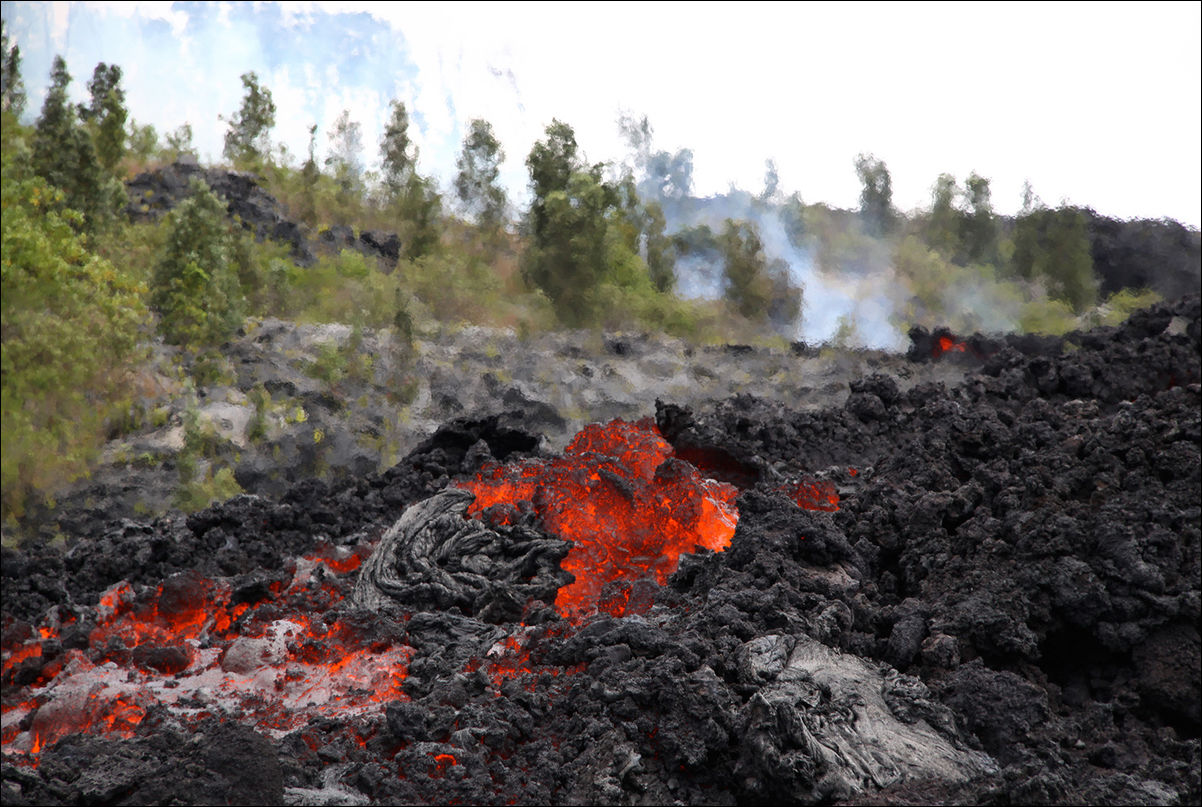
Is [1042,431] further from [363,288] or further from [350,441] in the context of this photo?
[363,288]

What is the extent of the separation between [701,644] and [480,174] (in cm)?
2834

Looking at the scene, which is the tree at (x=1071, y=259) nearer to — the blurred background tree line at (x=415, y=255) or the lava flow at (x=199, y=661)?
the blurred background tree line at (x=415, y=255)

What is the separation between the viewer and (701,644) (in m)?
4.93

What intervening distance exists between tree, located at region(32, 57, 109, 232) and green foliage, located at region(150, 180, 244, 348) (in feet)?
16.2

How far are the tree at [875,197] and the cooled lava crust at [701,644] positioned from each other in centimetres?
2445

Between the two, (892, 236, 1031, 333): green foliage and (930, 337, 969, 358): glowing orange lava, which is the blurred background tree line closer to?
(892, 236, 1031, 333): green foliage

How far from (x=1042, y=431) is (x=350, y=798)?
6.23 meters

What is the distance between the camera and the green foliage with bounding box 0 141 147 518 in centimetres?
1384

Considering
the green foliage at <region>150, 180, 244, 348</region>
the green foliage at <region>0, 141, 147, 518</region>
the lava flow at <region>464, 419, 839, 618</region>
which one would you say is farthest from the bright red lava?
the green foliage at <region>150, 180, 244, 348</region>

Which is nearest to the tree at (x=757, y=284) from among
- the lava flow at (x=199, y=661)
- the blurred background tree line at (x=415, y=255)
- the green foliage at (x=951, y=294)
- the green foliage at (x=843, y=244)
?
the blurred background tree line at (x=415, y=255)

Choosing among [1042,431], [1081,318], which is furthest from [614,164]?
[1042,431]

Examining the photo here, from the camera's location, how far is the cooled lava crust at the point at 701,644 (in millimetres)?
4246

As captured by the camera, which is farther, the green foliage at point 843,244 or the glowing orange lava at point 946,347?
the green foliage at point 843,244

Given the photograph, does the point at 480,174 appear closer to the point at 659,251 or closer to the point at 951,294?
the point at 659,251
